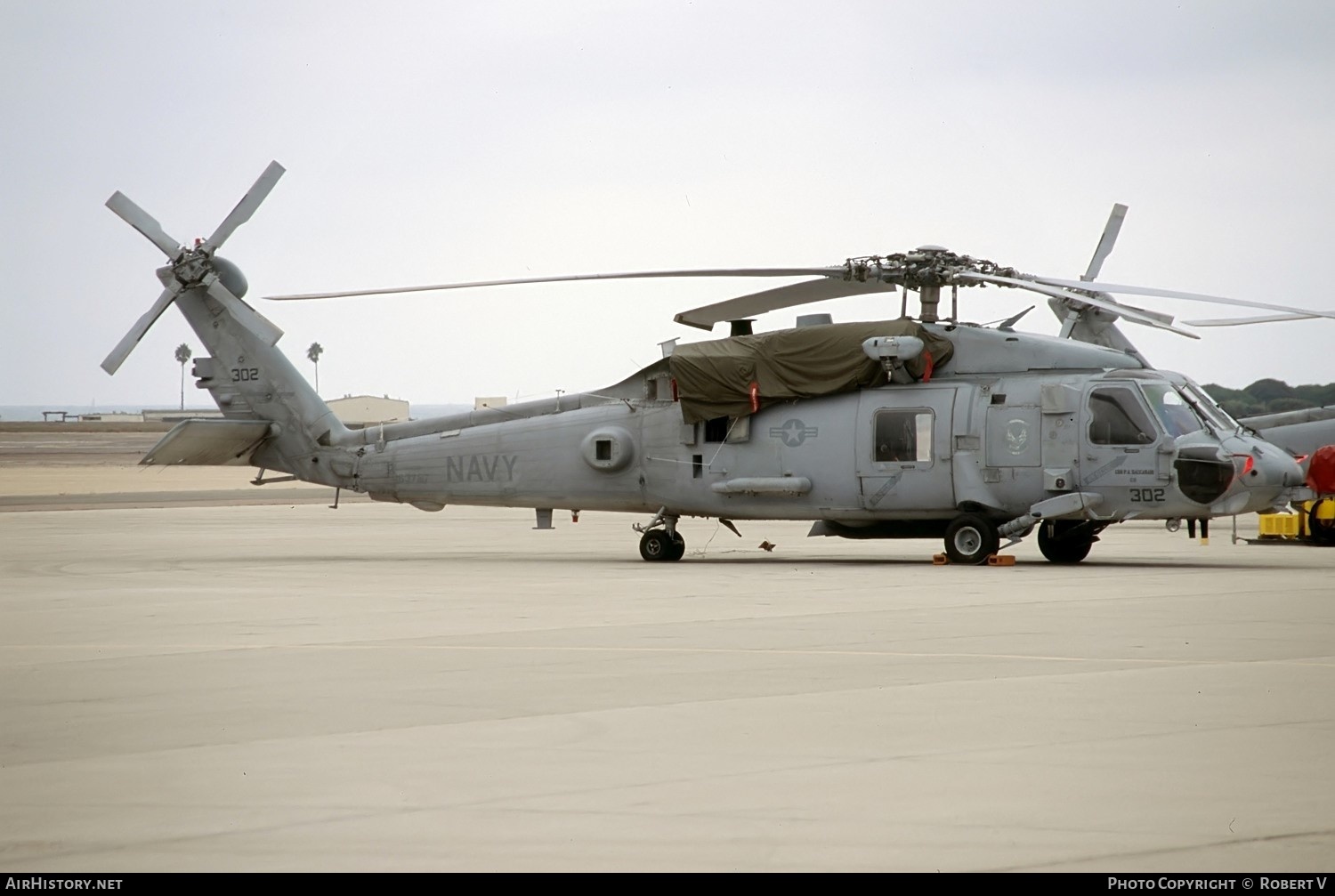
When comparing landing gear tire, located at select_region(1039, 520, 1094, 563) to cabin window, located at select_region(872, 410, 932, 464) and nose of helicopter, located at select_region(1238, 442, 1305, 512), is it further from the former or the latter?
nose of helicopter, located at select_region(1238, 442, 1305, 512)

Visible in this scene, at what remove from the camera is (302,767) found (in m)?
6.96

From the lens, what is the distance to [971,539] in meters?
20.2

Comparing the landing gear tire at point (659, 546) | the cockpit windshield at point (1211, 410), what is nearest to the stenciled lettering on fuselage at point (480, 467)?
the landing gear tire at point (659, 546)

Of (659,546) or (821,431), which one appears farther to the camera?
(659,546)

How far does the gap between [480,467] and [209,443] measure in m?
4.23

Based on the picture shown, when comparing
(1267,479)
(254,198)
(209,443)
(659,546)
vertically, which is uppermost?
(254,198)

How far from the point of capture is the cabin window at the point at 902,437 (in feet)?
67.6

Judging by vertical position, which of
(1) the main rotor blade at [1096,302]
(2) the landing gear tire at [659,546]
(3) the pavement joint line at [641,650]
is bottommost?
(3) the pavement joint line at [641,650]

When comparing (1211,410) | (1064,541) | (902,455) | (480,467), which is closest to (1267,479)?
(1211,410)

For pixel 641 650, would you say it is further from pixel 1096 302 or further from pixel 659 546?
pixel 659 546

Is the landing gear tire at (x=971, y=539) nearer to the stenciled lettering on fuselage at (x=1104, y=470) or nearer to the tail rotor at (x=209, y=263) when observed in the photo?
the stenciled lettering on fuselage at (x=1104, y=470)

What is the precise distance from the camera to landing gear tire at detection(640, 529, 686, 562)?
22.3 metres

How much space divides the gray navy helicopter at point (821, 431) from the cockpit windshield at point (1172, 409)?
3 cm

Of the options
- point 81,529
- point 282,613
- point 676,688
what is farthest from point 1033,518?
point 81,529
